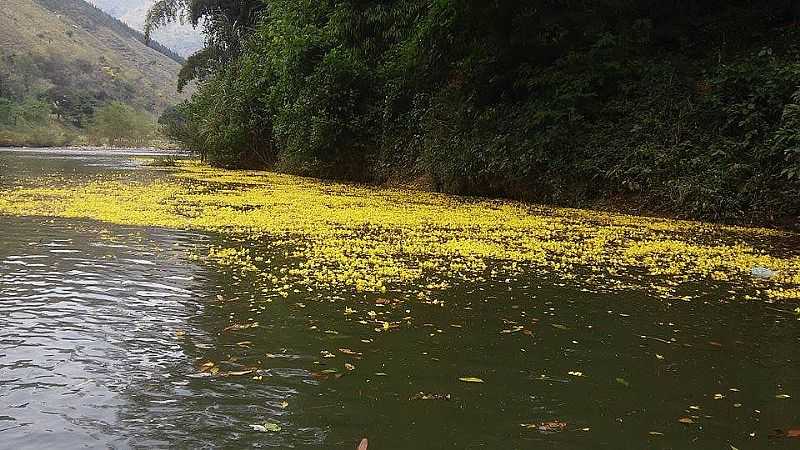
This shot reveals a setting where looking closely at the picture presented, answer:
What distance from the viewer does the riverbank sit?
6008 millimetres

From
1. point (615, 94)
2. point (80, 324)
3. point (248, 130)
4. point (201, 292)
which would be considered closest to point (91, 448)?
point (80, 324)

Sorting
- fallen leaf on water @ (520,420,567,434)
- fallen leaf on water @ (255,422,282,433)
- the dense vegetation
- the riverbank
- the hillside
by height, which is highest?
the hillside

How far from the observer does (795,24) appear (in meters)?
13.3

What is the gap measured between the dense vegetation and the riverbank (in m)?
0.97

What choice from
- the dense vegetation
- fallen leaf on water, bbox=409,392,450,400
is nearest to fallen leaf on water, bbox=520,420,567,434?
fallen leaf on water, bbox=409,392,450,400

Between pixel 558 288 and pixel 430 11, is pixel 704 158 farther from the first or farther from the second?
pixel 558 288

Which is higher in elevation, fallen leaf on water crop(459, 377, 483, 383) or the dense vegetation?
the dense vegetation

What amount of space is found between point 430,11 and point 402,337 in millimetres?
10880

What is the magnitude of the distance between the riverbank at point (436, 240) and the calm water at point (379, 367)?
2.04ft

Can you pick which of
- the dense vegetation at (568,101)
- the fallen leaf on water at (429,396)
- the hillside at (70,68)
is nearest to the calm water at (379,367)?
the fallen leaf on water at (429,396)

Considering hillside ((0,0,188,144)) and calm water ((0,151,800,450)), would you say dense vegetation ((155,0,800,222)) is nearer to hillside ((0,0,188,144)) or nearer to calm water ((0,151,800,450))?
calm water ((0,151,800,450))

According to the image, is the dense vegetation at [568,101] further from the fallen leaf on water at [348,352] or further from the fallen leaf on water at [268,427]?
the fallen leaf on water at [268,427]

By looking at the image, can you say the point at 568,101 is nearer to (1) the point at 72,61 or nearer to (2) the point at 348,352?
(2) the point at 348,352

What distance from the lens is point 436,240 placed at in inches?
318
